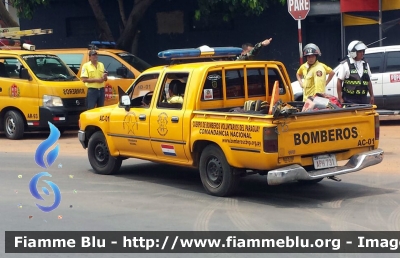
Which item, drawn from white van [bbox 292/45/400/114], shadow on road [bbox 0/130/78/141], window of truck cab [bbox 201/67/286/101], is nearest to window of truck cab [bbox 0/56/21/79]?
shadow on road [bbox 0/130/78/141]

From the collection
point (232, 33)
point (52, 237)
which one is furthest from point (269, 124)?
point (232, 33)

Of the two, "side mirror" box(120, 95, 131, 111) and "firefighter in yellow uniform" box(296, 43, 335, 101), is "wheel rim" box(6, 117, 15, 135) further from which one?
"firefighter in yellow uniform" box(296, 43, 335, 101)

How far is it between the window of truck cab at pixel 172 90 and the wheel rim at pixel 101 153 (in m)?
1.59

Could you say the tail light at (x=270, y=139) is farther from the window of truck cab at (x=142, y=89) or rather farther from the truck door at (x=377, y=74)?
the truck door at (x=377, y=74)

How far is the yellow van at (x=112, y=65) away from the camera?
17375 millimetres

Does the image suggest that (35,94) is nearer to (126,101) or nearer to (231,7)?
(126,101)

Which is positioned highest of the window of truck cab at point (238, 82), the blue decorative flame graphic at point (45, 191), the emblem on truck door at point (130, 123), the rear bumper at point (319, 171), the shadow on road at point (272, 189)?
the window of truck cab at point (238, 82)

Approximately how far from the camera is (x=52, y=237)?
7754 millimetres

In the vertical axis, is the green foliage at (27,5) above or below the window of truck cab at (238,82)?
above

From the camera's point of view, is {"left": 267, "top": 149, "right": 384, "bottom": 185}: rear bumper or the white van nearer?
{"left": 267, "top": 149, "right": 384, "bottom": 185}: rear bumper

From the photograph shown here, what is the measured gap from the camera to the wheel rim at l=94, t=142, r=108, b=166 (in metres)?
11.4

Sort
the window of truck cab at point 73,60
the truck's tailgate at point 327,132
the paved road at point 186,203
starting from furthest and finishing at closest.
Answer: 1. the window of truck cab at point 73,60
2. the truck's tailgate at point 327,132
3. the paved road at point 186,203

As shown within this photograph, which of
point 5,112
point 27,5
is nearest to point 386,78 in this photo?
point 5,112

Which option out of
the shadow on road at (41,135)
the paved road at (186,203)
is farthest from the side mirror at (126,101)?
the shadow on road at (41,135)
